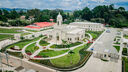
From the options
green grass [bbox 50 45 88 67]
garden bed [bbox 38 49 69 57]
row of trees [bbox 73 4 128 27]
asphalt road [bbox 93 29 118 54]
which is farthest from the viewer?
row of trees [bbox 73 4 128 27]

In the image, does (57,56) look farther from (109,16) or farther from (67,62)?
(109,16)

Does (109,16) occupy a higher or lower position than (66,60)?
higher

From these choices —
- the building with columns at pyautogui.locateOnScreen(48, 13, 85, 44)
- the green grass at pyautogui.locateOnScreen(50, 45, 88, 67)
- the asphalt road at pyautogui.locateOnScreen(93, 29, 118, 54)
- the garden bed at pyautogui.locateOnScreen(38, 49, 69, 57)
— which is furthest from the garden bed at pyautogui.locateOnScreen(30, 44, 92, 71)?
the building with columns at pyautogui.locateOnScreen(48, 13, 85, 44)

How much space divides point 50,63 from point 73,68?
6395mm

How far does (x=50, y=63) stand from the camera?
2875 centimetres

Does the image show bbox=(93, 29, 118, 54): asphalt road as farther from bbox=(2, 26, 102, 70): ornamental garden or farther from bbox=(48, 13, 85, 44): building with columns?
bbox=(48, 13, 85, 44): building with columns

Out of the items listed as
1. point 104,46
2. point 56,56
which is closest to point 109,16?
point 104,46

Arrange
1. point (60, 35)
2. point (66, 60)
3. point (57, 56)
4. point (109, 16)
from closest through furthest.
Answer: point (66, 60) → point (57, 56) → point (60, 35) → point (109, 16)

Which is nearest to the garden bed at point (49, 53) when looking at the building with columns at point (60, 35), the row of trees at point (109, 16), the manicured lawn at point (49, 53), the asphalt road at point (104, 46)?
the manicured lawn at point (49, 53)

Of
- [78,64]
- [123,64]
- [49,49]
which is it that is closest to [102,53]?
[123,64]

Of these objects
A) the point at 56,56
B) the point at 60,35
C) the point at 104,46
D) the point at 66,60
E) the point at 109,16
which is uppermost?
the point at 109,16

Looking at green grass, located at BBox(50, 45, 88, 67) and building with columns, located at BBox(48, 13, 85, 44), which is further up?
building with columns, located at BBox(48, 13, 85, 44)

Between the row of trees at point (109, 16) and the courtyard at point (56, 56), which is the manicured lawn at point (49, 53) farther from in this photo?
the row of trees at point (109, 16)

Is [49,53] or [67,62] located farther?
[49,53]
